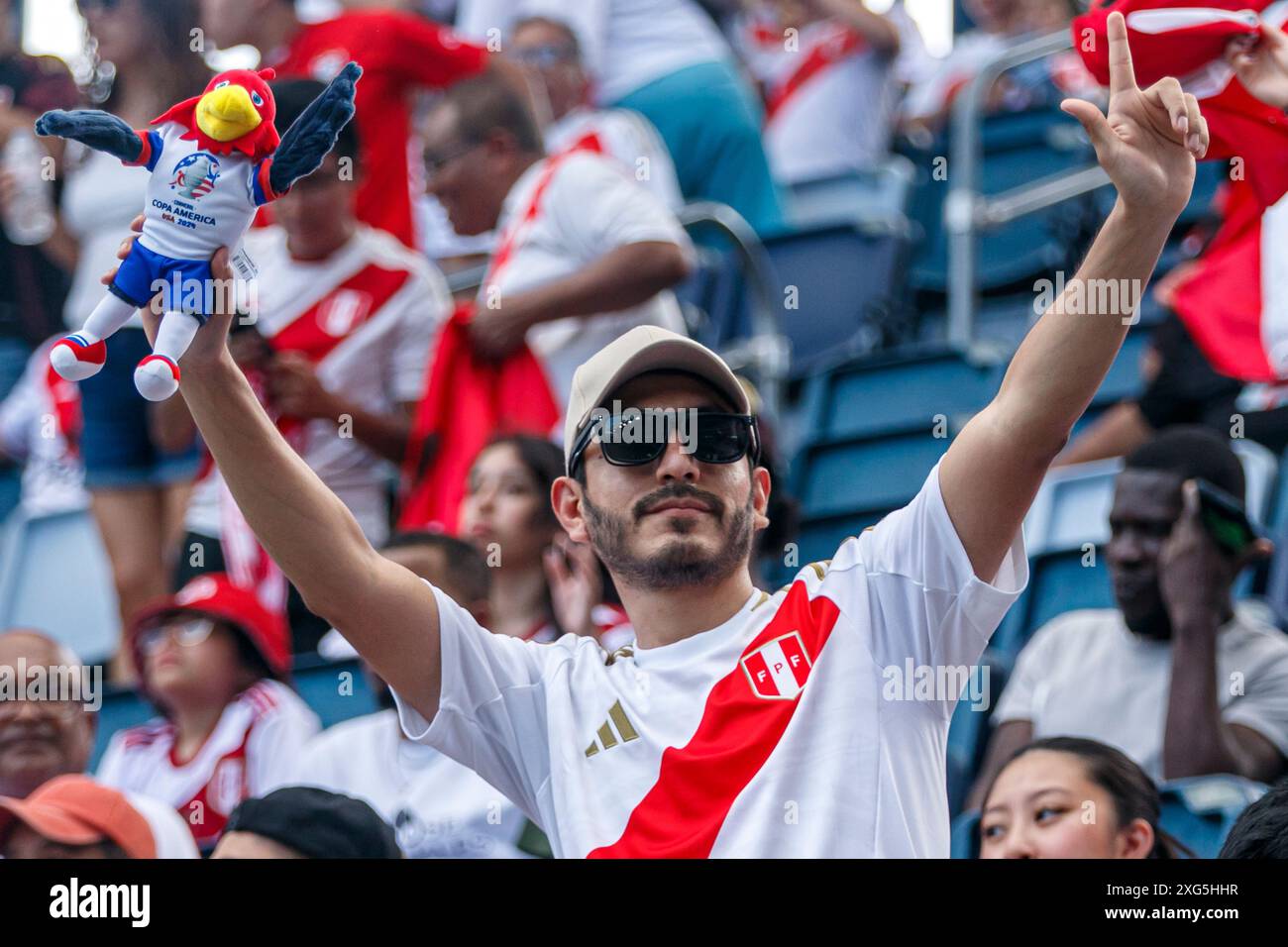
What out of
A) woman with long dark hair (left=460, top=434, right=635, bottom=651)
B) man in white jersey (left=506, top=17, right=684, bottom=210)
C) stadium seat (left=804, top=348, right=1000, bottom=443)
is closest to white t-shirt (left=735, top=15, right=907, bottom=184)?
man in white jersey (left=506, top=17, right=684, bottom=210)

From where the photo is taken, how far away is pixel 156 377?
2102 mm

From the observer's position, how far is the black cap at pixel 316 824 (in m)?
3.01

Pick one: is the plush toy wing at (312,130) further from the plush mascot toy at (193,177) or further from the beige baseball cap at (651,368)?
the beige baseball cap at (651,368)

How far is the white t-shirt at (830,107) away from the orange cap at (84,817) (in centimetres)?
358

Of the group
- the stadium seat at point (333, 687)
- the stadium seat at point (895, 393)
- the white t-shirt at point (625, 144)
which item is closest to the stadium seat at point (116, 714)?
the stadium seat at point (333, 687)

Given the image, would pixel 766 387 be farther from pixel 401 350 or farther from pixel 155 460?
pixel 155 460

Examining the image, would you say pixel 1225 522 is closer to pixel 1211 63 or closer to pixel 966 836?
pixel 966 836

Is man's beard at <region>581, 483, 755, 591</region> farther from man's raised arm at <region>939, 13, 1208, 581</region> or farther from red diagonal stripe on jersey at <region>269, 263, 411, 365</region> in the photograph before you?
red diagonal stripe on jersey at <region>269, 263, 411, 365</region>

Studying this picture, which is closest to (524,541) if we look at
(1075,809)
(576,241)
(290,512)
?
(576,241)

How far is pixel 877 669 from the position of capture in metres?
2.31

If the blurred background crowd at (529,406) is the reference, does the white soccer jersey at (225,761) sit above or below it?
below

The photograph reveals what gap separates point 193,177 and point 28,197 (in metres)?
3.82
